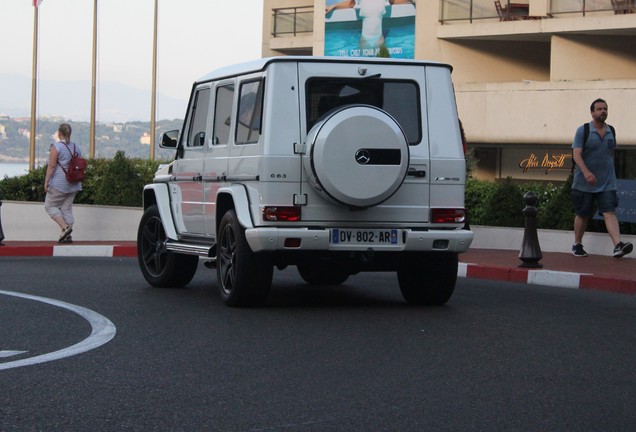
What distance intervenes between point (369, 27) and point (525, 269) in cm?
3046

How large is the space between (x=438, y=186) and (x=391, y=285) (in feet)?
9.19

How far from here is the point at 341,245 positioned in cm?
1046

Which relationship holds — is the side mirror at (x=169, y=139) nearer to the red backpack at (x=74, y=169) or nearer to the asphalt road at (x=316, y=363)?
the asphalt road at (x=316, y=363)

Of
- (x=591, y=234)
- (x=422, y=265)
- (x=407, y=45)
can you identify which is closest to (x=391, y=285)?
(x=422, y=265)

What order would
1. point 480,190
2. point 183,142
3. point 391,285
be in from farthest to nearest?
point 480,190 < point 391,285 < point 183,142

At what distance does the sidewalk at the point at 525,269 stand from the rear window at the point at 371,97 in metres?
3.70

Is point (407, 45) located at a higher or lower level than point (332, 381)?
higher

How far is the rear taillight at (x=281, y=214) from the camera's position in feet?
33.9

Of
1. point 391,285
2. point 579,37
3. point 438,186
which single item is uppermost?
point 579,37

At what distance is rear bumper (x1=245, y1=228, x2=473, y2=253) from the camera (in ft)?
33.5

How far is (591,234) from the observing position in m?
17.2

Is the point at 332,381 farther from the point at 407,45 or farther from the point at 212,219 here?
the point at 407,45

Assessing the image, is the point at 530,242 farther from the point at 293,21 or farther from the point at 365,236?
the point at 293,21

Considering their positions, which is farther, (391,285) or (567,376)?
(391,285)
